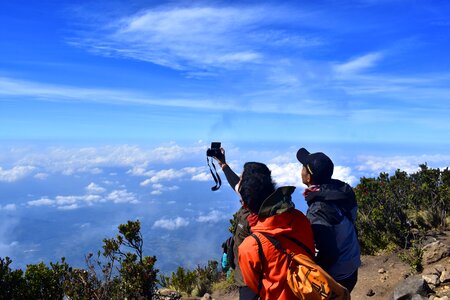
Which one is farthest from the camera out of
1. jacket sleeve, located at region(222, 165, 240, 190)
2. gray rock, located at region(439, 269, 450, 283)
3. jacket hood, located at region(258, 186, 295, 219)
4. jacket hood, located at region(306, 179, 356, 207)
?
gray rock, located at region(439, 269, 450, 283)

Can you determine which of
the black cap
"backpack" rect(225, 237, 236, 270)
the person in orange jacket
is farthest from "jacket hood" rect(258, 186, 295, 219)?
"backpack" rect(225, 237, 236, 270)

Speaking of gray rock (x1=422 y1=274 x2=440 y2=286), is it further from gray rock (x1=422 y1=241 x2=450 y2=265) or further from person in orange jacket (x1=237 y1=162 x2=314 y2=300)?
person in orange jacket (x1=237 y1=162 x2=314 y2=300)

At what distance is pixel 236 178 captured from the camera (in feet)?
14.0

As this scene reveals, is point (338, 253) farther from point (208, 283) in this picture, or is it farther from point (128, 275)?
point (208, 283)

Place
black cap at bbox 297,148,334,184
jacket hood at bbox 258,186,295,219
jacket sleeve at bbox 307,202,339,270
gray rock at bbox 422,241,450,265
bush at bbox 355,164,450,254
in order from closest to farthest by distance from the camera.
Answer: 1. jacket hood at bbox 258,186,295,219
2. jacket sleeve at bbox 307,202,339,270
3. black cap at bbox 297,148,334,184
4. gray rock at bbox 422,241,450,265
5. bush at bbox 355,164,450,254

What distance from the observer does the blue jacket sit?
320 cm

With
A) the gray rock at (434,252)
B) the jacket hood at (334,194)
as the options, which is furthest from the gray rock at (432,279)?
the jacket hood at (334,194)

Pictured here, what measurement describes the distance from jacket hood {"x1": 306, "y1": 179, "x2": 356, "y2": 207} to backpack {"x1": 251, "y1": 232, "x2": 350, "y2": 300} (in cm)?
69

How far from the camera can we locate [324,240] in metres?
3.19

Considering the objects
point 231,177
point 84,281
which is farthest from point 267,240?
point 84,281

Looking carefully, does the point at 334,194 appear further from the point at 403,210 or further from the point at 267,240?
the point at 403,210

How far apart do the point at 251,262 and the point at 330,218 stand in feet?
2.95

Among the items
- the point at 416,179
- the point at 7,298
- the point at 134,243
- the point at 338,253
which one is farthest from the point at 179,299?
the point at 416,179

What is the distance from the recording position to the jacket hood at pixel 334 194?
3.35 m
